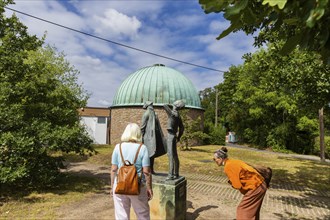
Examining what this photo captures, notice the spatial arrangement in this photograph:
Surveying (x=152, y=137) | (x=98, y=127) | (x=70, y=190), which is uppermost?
(x=98, y=127)

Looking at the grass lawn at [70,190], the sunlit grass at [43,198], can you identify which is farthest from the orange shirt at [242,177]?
the grass lawn at [70,190]

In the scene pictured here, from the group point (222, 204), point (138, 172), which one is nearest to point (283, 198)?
point (222, 204)

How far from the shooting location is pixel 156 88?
80.4 feet

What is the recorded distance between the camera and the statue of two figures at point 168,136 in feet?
21.0

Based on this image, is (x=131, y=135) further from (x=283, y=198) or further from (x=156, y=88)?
(x=156, y=88)

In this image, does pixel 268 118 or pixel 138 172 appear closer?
pixel 138 172

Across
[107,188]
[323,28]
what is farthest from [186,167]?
[323,28]

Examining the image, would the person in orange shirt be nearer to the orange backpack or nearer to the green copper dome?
the orange backpack

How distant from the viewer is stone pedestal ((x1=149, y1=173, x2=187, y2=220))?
588 cm

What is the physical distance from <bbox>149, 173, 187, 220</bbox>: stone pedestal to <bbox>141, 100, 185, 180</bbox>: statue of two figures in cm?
28

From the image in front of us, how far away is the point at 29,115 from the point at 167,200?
5892mm

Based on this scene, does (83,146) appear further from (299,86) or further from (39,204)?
(299,86)

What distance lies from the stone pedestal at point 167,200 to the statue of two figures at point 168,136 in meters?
0.28

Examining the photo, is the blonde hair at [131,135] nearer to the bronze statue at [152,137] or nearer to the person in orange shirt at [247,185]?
the person in orange shirt at [247,185]
